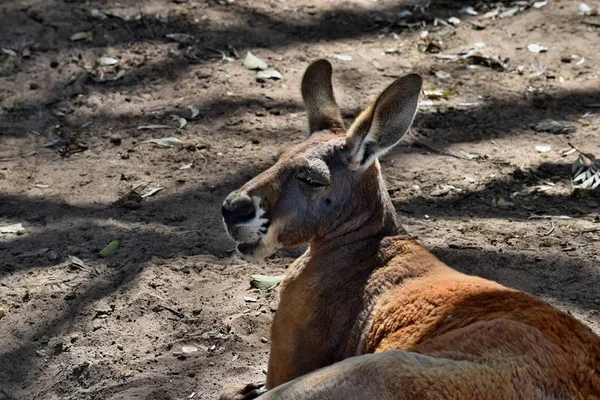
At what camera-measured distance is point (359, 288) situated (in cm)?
509

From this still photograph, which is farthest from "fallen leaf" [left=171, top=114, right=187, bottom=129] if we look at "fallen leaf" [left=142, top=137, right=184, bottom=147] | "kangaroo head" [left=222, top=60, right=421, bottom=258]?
"kangaroo head" [left=222, top=60, right=421, bottom=258]

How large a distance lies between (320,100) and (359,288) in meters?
1.17

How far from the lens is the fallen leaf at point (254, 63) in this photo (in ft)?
29.4

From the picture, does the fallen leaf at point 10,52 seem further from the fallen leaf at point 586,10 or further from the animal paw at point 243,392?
the fallen leaf at point 586,10

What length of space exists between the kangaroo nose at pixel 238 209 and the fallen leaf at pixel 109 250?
5.76 feet

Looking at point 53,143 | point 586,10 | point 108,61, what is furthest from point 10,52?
point 586,10

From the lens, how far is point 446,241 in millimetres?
6555

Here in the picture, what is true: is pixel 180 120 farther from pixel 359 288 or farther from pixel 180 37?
pixel 359 288

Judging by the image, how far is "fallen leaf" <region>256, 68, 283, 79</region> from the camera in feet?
29.0

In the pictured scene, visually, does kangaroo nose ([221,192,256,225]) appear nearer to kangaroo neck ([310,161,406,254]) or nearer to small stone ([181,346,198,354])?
kangaroo neck ([310,161,406,254])

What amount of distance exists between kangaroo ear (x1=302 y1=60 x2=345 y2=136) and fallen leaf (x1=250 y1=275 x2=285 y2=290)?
3.69 ft

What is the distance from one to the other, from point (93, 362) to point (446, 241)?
7.92ft

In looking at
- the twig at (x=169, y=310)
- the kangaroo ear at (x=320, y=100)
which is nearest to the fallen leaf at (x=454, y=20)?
the kangaroo ear at (x=320, y=100)

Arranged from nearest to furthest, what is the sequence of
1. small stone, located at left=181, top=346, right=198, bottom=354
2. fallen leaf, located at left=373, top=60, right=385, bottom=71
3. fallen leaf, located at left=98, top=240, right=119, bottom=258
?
small stone, located at left=181, top=346, right=198, bottom=354
fallen leaf, located at left=98, top=240, right=119, bottom=258
fallen leaf, located at left=373, top=60, right=385, bottom=71
